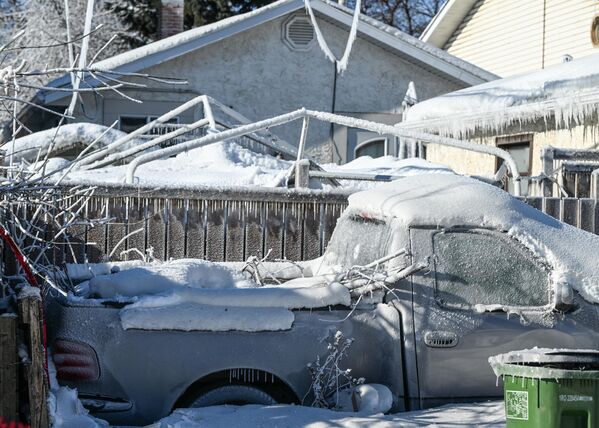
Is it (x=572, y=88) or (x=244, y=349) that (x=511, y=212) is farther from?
(x=572, y=88)

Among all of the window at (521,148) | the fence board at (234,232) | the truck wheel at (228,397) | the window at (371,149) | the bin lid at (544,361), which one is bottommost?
the truck wheel at (228,397)

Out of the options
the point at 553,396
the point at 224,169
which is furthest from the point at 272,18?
the point at 553,396

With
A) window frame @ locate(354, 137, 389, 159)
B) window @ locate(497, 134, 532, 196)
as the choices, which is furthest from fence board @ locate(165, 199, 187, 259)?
window frame @ locate(354, 137, 389, 159)

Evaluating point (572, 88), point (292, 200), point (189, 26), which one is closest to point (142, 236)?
point (292, 200)

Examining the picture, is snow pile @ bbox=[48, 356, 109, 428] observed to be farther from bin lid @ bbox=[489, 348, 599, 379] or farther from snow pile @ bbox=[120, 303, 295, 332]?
bin lid @ bbox=[489, 348, 599, 379]

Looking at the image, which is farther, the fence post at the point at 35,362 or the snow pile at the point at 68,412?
the snow pile at the point at 68,412

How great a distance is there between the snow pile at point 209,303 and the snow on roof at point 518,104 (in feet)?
27.9

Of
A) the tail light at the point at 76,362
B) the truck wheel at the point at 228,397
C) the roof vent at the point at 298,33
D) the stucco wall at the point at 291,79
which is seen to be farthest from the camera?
the roof vent at the point at 298,33

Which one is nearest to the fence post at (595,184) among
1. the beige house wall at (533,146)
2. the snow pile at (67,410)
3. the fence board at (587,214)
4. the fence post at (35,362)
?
the fence board at (587,214)

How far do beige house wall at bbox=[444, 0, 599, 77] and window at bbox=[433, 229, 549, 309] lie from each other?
1433 centimetres

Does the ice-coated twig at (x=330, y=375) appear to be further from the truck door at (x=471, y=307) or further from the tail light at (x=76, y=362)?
the tail light at (x=76, y=362)

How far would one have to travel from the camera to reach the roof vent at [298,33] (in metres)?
21.0

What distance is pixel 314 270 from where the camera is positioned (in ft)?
25.7

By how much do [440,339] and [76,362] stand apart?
2.13m
